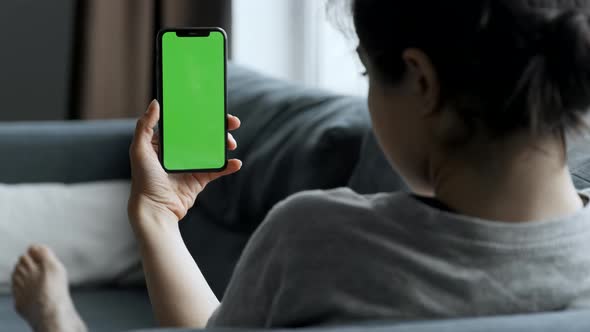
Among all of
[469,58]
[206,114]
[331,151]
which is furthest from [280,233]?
[331,151]

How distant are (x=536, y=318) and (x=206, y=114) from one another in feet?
2.07

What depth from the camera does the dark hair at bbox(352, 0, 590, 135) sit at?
74cm

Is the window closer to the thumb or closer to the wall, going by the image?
the wall

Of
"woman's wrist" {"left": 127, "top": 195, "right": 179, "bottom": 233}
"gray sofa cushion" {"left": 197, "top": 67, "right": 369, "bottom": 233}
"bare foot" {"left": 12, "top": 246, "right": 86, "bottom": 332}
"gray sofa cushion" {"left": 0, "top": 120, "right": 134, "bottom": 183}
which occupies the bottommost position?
"gray sofa cushion" {"left": 0, "top": 120, "right": 134, "bottom": 183}

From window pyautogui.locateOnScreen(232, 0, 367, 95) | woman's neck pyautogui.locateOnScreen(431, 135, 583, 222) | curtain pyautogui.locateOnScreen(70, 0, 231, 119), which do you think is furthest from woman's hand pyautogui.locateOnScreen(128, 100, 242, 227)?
curtain pyautogui.locateOnScreen(70, 0, 231, 119)

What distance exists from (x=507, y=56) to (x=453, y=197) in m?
0.13

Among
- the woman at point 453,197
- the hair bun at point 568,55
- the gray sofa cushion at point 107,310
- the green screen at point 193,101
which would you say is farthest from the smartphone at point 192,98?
the gray sofa cushion at point 107,310

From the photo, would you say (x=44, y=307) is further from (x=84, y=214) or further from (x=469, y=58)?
(x=84, y=214)

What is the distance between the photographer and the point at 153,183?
1.10 metres

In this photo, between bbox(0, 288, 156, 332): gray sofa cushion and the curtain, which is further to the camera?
the curtain

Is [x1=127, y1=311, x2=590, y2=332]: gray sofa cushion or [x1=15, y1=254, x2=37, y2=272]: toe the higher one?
[x1=127, y1=311, x2=590, y2=332]: gray sofa cushion

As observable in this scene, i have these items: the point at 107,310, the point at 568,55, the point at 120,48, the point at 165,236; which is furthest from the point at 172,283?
the point at 120,48

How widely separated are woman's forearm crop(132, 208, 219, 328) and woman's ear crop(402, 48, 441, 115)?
352 millimetres

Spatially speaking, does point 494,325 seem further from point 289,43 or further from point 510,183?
point 289,43
